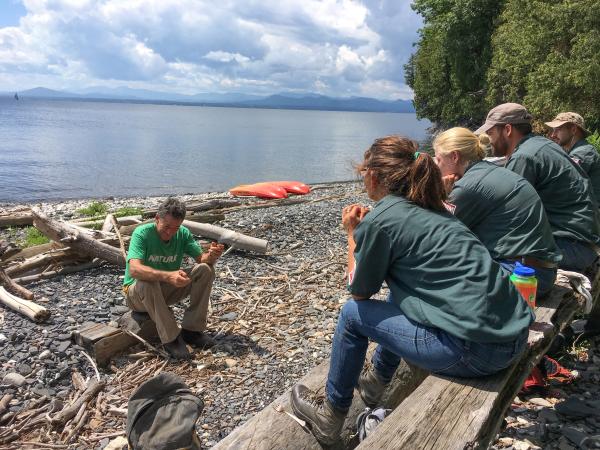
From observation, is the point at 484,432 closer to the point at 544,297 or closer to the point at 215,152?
the point at 544,297

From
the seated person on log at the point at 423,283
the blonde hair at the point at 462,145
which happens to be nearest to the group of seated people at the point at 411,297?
the seated person on log at the point at 423,283

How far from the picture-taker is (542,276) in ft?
15.2

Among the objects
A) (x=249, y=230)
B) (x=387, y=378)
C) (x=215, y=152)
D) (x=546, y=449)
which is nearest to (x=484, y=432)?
(x=387, y=378)

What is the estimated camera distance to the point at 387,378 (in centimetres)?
405

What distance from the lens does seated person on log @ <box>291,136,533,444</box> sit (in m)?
3.08

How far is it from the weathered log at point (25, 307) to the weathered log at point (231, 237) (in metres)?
3.92

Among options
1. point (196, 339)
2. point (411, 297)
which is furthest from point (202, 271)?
point (411, 297)

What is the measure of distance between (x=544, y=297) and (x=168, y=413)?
342 cm

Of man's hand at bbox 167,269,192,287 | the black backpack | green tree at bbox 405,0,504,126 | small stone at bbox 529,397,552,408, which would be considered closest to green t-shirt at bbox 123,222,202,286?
man's hand at bbox 167,269,192,287

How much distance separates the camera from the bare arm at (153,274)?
19.3 ft

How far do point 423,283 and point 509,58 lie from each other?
30.3m

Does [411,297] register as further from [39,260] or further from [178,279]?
[39,260]

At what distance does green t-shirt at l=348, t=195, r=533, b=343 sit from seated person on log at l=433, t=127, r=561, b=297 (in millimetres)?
1243

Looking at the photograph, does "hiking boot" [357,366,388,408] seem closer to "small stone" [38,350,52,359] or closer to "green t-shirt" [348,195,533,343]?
"green t-shirt" [348,195,533,343]
